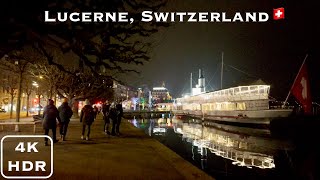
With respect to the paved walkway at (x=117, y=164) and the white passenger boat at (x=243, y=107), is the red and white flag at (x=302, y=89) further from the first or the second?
the paved walkway at (x=117, y=164)

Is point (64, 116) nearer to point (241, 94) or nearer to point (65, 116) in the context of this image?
point (65, 116)

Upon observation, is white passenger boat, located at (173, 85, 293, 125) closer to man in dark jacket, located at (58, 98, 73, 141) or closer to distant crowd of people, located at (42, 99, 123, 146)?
distant crowd of people, located at (42, 99, 123, 146)

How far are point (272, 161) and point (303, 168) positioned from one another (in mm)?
2034

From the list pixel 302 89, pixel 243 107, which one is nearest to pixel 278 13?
pixel 302 89

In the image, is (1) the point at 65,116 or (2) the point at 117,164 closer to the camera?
(2) the point at 117,164

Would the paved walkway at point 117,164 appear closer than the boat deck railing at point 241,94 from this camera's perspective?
Yes

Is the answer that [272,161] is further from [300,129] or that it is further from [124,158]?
[300,129]

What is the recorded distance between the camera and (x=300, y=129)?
40.6 meters

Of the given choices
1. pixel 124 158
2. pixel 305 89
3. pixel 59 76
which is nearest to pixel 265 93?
pixel 305 89

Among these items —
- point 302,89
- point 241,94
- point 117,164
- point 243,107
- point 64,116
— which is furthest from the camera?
point 241,94

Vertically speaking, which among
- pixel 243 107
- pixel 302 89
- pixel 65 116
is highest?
pixel 302 89

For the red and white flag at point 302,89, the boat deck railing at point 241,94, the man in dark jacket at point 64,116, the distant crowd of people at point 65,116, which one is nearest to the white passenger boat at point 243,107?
the boat deck railing at point 241,94

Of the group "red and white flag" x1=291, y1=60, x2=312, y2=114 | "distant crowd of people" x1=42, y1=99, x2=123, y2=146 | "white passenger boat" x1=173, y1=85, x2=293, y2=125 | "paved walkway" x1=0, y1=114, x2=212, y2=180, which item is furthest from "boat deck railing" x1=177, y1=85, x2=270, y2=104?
"paved walkway" x1=0, y1=114, x2=212, y2=180

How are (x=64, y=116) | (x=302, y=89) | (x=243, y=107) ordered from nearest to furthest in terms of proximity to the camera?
(x=64, y=116) < (x=302, y=89) < (x=243, y=107)
